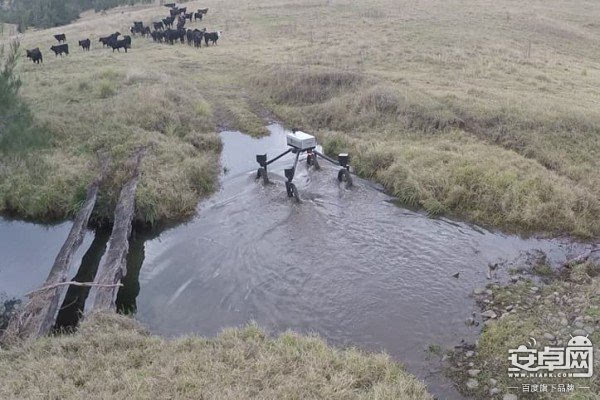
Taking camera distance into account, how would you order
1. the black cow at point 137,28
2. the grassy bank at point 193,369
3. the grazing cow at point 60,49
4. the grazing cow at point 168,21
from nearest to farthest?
the grassy bank at point 193,369 < the grazing cow at point 60,49 < the black cow at point 137,28 < the grazing cow at point 168,21

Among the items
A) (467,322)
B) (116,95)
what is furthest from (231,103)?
(467,322)

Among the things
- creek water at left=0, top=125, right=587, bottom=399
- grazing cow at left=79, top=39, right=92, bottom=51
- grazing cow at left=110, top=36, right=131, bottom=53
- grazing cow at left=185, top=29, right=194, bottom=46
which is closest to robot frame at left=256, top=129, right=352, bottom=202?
creek water at left=0, top=125, right=587, bottom=399

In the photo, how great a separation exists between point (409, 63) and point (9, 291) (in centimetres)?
2107

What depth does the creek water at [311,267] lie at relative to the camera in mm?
9891

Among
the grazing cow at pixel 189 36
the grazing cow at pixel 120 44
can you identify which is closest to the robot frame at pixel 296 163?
Answer: the grazing cow at pixel 120 44

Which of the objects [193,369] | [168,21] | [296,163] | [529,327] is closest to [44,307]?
[193,369]

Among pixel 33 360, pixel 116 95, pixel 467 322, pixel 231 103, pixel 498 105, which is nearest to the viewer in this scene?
pixel 33 360

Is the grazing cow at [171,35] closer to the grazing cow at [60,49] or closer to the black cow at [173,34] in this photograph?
the black cow at [173,34]

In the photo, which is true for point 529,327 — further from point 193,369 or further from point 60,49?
point 60,49

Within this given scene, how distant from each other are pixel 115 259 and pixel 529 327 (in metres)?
8.10

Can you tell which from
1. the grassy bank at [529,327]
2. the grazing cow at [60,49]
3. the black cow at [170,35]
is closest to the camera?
the grassy bank at [529,327]

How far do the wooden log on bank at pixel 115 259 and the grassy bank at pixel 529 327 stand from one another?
629 centimetres

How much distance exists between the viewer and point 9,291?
11414 mm

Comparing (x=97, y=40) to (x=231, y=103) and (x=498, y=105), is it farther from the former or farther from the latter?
(x=498, y=105)
